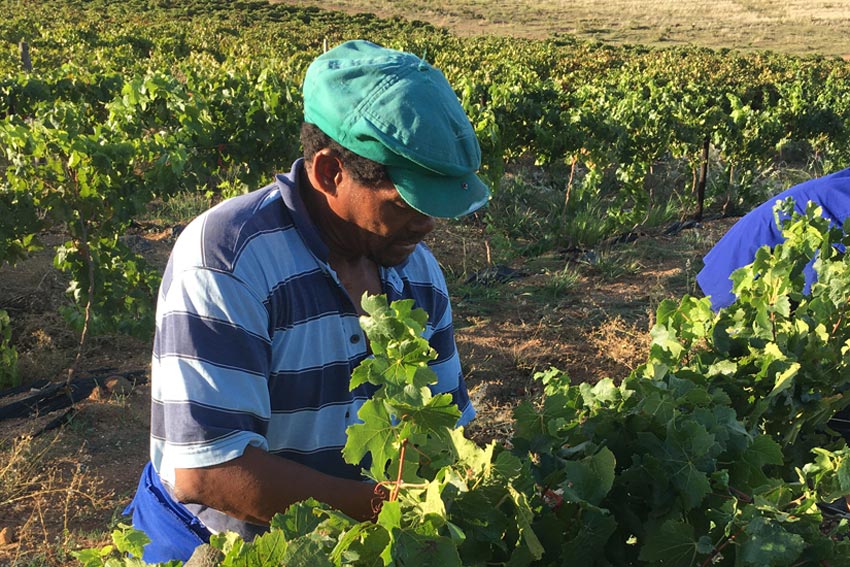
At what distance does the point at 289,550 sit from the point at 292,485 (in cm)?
47

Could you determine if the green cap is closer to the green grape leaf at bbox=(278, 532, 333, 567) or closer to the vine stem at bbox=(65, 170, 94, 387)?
the green grape leaf at bbox=(278, 532, 333, 567)

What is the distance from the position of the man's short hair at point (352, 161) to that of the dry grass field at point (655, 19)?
44.6 m

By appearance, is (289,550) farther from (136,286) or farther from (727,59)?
(727,59)

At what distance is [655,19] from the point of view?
58.8 metres

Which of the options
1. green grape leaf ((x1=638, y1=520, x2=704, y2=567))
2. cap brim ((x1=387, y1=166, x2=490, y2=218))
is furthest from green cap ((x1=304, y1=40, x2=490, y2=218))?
green grape leaf ((x1=638, y1=520, x2=704, y2=567))

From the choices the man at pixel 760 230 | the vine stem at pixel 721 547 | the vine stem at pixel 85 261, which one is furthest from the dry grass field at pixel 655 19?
the vine stem at pixel 721 547

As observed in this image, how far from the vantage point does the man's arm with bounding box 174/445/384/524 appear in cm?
141

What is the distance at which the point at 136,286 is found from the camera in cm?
507

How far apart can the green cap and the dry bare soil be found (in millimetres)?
1477

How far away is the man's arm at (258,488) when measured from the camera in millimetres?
1412

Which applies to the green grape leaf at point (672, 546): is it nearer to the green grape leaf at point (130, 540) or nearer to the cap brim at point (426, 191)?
the cap brim at point (426, 191)

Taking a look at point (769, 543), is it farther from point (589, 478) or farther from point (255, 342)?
point (255, 342)

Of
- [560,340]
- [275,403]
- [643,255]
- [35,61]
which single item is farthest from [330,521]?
[35,61]

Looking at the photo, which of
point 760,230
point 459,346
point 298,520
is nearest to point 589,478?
point 298,520
